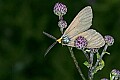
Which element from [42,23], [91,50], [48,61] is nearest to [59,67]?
[48,61]

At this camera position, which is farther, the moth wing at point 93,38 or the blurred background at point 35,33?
the blurred background at point 35,33

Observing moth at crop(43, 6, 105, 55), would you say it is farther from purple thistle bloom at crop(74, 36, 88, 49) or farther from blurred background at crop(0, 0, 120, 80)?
blurred background at crop(0, 0, 120, 80)

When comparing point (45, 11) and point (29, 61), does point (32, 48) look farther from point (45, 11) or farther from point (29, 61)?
point (45, 11)

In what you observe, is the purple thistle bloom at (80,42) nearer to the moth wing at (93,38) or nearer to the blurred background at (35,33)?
the moth wing at (93,38)

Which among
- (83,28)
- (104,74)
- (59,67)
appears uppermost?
(83,28)

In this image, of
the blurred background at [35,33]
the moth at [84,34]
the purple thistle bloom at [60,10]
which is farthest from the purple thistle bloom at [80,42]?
the blurred background at [35,33]

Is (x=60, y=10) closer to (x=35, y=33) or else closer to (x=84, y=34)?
(x=84, y=34)
